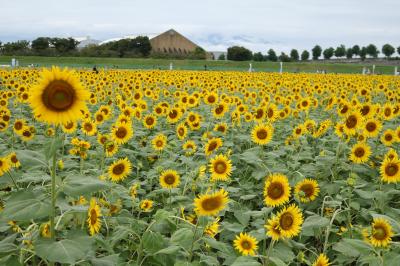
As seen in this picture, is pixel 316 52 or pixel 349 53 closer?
pixel 349 53

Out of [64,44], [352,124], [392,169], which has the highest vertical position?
[64,44]

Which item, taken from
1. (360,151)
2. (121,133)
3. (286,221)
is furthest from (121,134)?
(286,221)

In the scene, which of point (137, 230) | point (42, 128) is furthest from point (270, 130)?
point (42, 128)

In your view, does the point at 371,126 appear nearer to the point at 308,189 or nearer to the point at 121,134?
the point at 308,189

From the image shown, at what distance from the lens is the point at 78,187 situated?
1992 millimetres

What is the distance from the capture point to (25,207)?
6.34ft

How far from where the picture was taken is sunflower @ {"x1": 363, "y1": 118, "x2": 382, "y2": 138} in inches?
187

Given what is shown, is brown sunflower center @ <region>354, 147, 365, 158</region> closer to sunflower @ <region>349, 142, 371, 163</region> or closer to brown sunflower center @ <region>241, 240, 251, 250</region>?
sunflower @ <region>349, 142, 371, 163</region>

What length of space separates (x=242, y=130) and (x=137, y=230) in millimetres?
3961

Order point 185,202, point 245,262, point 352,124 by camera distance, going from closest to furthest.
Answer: point 245,262 → point 185,202 → point 352,124

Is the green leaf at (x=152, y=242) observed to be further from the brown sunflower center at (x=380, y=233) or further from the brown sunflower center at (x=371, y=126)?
the brown sunflower center at (x=371, y=126)

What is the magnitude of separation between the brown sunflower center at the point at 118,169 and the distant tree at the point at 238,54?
200 ft

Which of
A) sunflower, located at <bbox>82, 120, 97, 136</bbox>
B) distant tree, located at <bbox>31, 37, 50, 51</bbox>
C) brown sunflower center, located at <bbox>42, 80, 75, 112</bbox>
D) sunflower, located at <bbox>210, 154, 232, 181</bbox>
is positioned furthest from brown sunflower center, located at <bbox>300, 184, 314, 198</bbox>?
distant tree, located at <bbox>31, 37, 50, 51</bbox>

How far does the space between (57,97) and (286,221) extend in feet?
4.23
